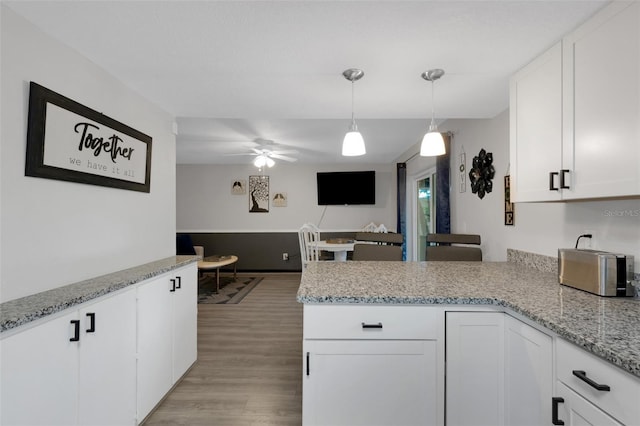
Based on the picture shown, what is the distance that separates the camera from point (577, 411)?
0.91 meters

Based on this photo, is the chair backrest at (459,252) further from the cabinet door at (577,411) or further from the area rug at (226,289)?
the area rug at (226,289)

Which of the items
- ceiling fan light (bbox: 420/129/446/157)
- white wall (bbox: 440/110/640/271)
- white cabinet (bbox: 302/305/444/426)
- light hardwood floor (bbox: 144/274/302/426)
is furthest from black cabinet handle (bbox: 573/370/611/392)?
light hardwood floor (bbox: 144/274/302/426)

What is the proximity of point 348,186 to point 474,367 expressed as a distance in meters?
4.88

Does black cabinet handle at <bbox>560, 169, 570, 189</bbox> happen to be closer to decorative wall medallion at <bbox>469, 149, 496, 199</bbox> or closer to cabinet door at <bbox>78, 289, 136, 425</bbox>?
decorative wall medallion at <bbox>469, 149, 496, 199</bbox>

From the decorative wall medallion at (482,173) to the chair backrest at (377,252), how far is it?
36.3 inches

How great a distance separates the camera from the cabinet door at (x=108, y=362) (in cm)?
126

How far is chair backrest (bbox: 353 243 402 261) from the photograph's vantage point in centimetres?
255

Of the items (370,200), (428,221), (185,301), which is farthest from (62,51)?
(370,200)

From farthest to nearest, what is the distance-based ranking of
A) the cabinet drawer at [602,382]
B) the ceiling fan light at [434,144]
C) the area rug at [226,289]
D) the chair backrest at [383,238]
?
the area rug at [226,289], the chair backrest at [383,238], the ceiling fan light at [434,144], the cabinet drawer at [602,382]

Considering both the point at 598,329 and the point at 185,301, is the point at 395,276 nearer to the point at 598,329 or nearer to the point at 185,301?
the point at 598,329

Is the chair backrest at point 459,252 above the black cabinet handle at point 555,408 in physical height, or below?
above

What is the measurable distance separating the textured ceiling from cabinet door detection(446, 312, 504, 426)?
131 centimetres

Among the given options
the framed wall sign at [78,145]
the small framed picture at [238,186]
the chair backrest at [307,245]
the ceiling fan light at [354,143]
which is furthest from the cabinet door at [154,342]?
the small framed picture at [238,186]

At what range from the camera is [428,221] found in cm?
454
